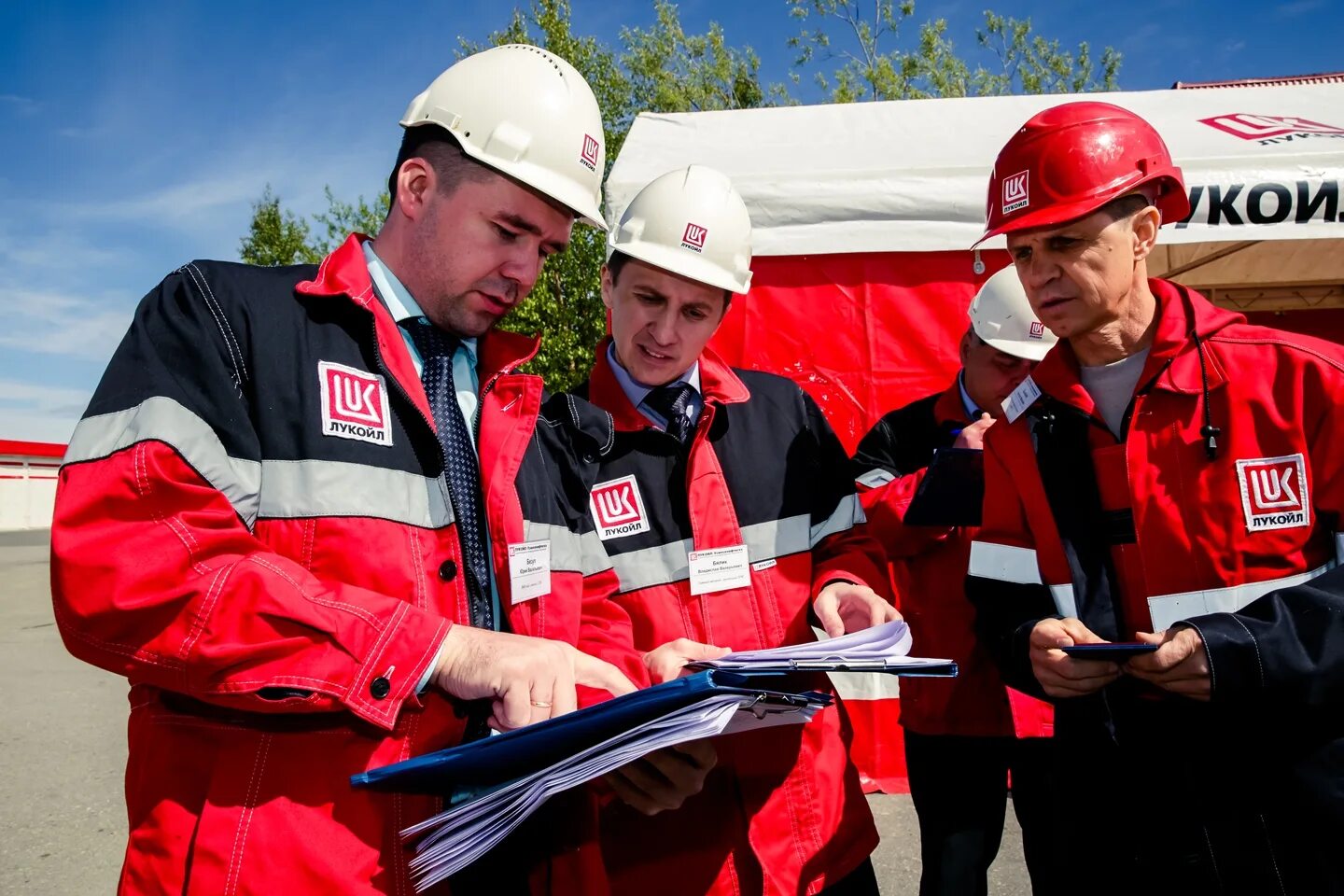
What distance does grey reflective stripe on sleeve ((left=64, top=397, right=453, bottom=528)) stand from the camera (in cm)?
109

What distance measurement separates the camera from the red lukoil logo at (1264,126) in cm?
472

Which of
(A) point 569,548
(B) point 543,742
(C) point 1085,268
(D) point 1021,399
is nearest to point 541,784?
(B) point 543,742

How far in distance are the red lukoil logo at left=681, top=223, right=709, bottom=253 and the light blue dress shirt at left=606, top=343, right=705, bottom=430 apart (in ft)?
1.04

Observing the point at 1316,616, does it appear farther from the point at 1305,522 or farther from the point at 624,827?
the point at 624,827

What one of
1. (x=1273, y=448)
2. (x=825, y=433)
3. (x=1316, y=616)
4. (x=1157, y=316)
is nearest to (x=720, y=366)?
(x=825, y=433)

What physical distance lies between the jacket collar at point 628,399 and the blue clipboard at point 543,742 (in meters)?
1.14

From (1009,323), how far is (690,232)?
138cm

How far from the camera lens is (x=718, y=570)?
205 cm

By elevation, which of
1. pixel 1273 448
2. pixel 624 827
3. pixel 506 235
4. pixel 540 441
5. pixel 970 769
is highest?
pixel 506 235

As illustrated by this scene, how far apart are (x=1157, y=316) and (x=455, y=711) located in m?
1.64

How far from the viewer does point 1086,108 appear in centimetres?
191

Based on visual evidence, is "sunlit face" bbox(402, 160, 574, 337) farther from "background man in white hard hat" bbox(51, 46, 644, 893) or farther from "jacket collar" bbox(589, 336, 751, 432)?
"jacket collar" bbox(589, 336, 751, 432)

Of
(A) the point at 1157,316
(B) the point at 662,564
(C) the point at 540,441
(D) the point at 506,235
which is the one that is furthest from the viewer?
(B) the point at 662,564

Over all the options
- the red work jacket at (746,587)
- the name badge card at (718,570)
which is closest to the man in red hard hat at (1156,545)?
the red work jacket at (746,587)
